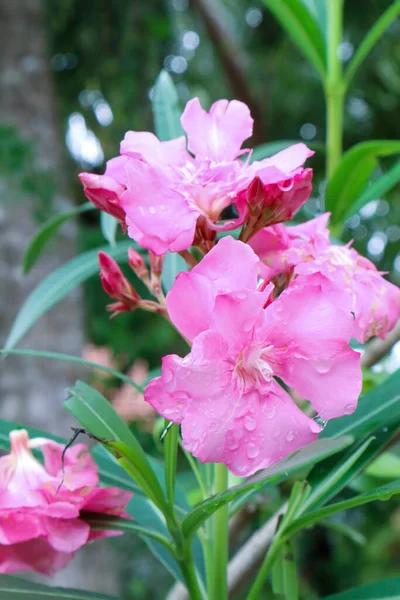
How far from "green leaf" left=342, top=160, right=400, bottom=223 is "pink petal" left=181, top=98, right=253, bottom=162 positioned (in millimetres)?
312

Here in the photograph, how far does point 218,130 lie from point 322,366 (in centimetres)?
18

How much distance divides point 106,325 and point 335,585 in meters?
1.84

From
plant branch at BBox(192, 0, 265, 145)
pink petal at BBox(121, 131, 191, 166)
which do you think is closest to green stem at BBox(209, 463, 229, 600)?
pink petal at BBox(121, 131, 191, 166)

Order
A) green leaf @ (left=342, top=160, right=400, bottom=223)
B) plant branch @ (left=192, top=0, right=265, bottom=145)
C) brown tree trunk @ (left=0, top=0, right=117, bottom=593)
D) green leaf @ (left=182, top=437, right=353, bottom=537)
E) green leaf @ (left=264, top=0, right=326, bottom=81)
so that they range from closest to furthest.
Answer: green leaf @ (left=182, top=437, right=353, bottom=537), green leaf @ (left=342, top=160, right=400, bottom=223), green leaf @ (left=264, top=0, right=326, bottom=81), brown tree trunk @ (left=0, top=0, right=117, bottom=593), plant branch @ (left=192, top=0, right=265, bottom=145)

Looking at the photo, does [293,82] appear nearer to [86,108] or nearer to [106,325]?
[86,108]

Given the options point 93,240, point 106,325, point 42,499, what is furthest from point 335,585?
point 42,499

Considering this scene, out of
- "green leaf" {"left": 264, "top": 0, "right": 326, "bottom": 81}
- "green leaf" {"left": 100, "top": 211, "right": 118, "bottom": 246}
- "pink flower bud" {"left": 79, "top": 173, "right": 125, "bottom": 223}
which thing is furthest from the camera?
"green leaf" {"left": 264, "top": 0, "right": 326, "bottom": 81}

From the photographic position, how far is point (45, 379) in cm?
180

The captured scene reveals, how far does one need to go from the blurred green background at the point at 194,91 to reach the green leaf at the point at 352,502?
1343 mm

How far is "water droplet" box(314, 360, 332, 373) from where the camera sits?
0.34m

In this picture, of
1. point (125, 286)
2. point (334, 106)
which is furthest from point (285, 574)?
point (334, 106)

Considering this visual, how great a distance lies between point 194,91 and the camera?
8.89 ft

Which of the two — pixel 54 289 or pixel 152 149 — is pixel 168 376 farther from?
pixel 54 289

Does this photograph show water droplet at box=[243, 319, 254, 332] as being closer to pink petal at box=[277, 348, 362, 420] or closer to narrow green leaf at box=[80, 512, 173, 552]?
pink petal at box=[277, 348, 362, 420]
